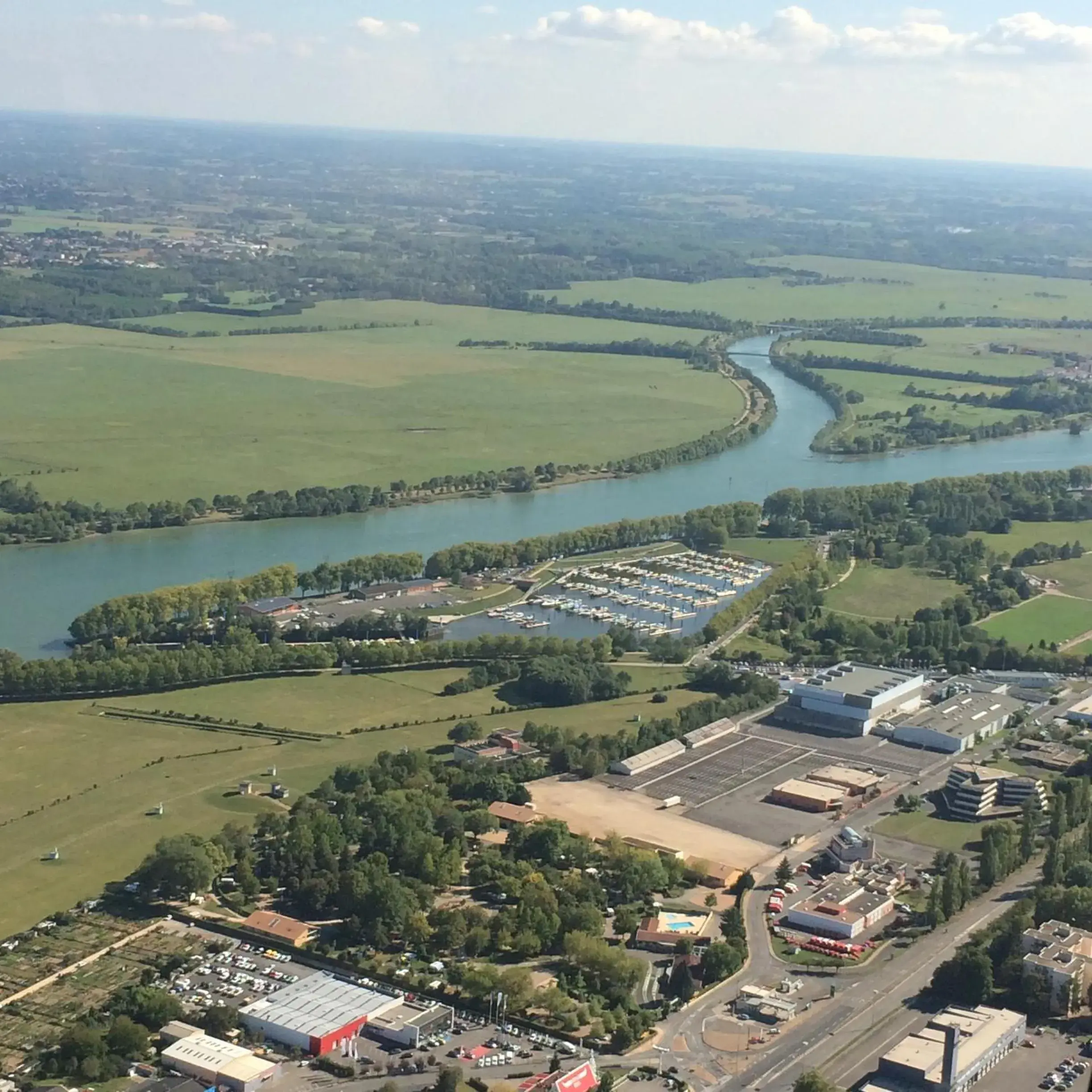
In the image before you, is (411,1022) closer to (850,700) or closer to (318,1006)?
(318,1006)

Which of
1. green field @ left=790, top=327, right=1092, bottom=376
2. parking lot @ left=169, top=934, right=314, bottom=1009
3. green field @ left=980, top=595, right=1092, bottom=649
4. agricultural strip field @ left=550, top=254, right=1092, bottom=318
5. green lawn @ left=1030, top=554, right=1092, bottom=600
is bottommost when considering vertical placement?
parking lot @ left=169, top=934, right=314, bottom=1009

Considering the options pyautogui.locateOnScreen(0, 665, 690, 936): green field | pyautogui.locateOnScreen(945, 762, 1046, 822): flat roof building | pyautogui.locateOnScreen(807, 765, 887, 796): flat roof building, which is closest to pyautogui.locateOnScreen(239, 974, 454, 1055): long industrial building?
pyautogui.locateOnScreen(0, 665, 690, 936): green field

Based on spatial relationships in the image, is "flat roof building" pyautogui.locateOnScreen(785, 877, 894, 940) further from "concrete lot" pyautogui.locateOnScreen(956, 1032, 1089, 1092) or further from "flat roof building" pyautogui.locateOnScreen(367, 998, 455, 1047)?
"flat roof building" pyautogui.locateOnScreen(367, 998, 455, 1047)

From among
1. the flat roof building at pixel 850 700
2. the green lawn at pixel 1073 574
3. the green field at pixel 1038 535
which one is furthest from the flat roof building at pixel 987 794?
the green field at pixel 1038 535

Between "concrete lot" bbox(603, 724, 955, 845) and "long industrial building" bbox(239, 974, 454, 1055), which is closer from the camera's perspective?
"long industrial building" bbox(239, 974, 454, 1055)

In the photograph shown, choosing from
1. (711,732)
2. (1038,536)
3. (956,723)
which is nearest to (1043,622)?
(956,723)

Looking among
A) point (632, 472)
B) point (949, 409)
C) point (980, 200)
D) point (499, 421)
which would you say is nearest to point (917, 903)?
point (632, 472)
